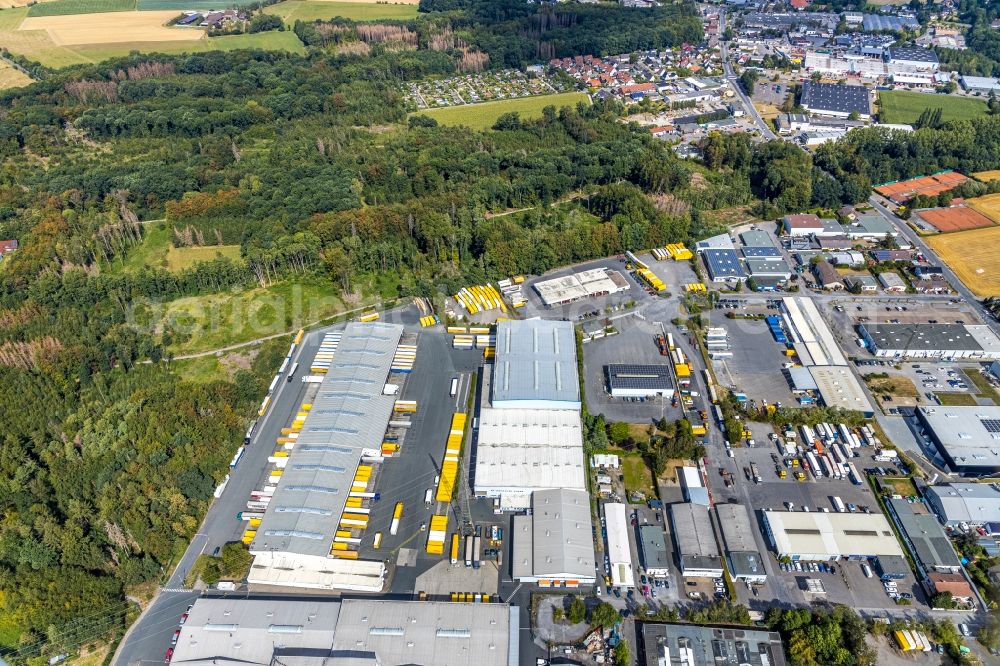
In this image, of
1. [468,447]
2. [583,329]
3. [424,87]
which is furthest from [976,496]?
[424,87]

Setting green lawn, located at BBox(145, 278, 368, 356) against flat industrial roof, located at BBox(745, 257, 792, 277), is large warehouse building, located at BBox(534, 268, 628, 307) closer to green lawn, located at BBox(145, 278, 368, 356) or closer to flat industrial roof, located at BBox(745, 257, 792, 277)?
flat industrial roof, located at BBox(745, 257, 792, 277)

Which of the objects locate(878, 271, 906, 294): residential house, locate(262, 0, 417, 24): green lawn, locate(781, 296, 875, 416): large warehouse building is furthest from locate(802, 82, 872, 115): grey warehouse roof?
locate(262, 0, 417, 24): green lawn

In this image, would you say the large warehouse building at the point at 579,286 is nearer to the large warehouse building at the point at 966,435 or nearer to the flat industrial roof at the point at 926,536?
the large warehouse building at the point at 966,435

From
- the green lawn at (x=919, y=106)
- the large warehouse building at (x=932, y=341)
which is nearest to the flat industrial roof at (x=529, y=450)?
the large warehouse building at (x=932, y=341)

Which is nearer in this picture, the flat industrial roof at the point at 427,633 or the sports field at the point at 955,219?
the flat industrial roof at the point at 427,633

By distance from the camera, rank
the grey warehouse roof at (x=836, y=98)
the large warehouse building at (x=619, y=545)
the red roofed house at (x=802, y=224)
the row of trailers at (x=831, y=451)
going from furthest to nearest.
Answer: the grey warehouse roof at (x=836, y=98)
the red roofed house at (x=802, y=224)
the row of trailers at (x=831, y=451)
the large warehouse building at (x=619, y=545)
